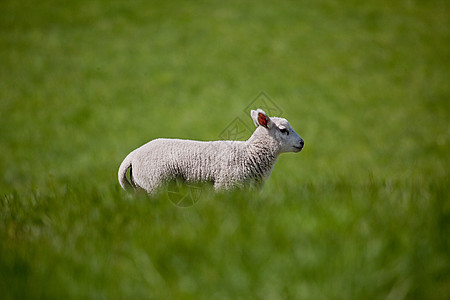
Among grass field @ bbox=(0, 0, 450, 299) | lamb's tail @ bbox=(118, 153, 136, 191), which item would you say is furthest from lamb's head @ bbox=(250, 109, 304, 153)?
lamb's tail @ bbox=(118, 153, 136, 191)

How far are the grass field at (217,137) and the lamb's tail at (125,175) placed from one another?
9cm

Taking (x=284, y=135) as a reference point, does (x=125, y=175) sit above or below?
above

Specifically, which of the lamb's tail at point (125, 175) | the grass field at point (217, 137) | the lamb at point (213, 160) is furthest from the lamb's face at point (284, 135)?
the lamb's tail at point (125, 175)

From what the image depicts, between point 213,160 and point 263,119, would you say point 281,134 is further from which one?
point 213,160

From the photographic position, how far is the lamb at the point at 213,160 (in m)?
3.62

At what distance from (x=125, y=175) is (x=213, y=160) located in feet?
2.73

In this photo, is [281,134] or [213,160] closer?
[213,160]

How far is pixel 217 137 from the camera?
11.5 m

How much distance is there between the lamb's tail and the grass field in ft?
0.30

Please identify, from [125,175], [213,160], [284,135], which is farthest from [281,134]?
[125,175]

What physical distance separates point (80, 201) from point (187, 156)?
38.4 inches

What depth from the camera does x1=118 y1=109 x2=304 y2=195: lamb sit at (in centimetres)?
362

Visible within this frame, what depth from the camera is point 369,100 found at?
45.0ft

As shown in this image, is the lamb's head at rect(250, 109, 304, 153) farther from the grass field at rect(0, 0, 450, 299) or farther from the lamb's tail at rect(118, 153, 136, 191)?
the lamb's tail at rect(118, 153, 136, 191)
